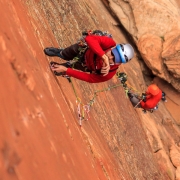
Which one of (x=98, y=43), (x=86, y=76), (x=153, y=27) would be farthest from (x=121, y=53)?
(x=153, y=27)

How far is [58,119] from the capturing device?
161 inches

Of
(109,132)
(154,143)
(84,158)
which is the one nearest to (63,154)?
(84,158)

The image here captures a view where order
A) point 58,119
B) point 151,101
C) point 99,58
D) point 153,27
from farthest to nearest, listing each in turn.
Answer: point 153,27
point 151,101
point 99,58
point 58,119

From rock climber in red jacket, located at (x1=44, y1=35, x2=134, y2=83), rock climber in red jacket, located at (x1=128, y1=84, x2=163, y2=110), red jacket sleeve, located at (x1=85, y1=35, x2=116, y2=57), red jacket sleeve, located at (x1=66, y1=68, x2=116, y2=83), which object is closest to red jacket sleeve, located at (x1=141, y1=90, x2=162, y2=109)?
rock climber in red jacket, located at (x1=128, y1=84, x2=163, y2=110)

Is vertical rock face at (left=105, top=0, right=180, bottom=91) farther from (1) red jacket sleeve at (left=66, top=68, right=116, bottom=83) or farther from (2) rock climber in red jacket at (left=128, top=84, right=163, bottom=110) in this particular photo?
(1) red jacket sleeve at (left=66, top=68, right=116, bottom=83)

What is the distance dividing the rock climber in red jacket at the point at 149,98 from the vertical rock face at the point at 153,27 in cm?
271

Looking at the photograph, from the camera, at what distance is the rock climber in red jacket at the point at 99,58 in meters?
4.66

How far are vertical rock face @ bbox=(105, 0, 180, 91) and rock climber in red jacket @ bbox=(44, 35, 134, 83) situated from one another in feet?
22.7

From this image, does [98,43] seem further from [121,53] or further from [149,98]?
[149,98]

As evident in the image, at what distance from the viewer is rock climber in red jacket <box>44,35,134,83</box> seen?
4656 mm

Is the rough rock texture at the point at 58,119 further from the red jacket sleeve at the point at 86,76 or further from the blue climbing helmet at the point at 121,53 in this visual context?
the blue climbing helmet at the point at 121,53

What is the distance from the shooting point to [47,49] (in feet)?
18.3

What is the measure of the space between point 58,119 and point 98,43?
4.33 feet

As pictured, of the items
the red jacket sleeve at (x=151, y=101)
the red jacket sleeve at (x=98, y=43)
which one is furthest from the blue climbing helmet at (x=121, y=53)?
the red jacket sleeve at (x=151, y=101)
